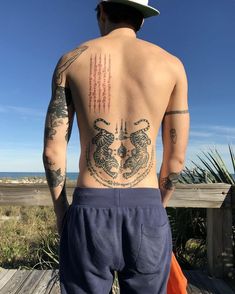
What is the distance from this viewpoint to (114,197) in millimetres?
1859

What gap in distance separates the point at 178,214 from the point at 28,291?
188cm

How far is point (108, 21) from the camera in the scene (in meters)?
2.08

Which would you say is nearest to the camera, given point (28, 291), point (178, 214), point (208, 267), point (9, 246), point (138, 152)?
point (138, 152)

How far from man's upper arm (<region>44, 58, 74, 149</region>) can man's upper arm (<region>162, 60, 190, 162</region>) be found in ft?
1.66

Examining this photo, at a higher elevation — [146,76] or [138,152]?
[146,76]

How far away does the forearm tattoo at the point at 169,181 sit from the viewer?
7.38 ft

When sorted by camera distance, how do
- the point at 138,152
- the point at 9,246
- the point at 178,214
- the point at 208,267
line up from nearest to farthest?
the point at 138,152 < the point at 208,267 < the point at 178,214 < the point at 9,246

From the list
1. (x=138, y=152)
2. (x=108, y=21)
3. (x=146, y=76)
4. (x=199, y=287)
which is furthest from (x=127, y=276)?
(x=199, y=287)

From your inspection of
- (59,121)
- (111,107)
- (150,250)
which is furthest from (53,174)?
(150,250)

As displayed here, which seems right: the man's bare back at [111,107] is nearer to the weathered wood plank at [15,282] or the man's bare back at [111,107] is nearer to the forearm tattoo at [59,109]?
the forearm tattoo at [59,109]

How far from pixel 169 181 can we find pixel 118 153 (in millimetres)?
428

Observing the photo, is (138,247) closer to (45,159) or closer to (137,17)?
(45,159)

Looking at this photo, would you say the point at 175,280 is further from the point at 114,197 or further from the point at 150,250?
the point at 114,197

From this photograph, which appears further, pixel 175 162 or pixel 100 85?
pixel 175 162
